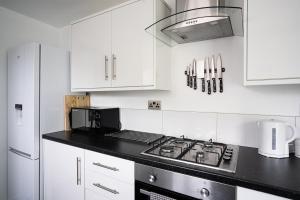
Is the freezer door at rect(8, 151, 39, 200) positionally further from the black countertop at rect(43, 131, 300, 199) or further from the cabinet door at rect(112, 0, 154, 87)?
the cabinet door at rect(112, 0, 154, 87)

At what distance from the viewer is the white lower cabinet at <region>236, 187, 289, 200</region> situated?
0.75m

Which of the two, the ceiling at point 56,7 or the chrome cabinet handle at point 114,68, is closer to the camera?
the chrome cabinet handle at point 114,68

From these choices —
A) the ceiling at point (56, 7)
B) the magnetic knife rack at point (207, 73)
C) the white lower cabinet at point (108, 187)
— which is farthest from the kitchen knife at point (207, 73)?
the ceiling at point (56, 7)

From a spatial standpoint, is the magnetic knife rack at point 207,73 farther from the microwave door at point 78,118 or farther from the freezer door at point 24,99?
the freezer door at point 24,99

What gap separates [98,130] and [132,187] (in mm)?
732

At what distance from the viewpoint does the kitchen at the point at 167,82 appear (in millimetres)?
942

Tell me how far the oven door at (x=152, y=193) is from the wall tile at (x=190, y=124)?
0.60 meters

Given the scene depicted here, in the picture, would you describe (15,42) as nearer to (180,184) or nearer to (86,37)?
(86,37)

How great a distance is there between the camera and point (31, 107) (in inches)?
66.3

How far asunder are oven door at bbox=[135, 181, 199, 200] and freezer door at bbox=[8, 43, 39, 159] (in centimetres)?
117

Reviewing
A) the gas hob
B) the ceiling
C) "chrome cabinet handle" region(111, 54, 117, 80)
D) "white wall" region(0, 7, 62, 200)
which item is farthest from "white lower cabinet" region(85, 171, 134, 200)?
the ceiling

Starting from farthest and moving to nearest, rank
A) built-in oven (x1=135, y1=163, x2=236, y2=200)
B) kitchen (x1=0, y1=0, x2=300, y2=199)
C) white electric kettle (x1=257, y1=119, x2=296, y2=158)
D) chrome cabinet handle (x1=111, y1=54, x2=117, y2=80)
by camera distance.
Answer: chrome cabinet handle (x1=111, y1=54, x2=117, y2=80), white electric kettle (x1=257, y1=119, x2=296, y2=158), kitchen (x1=0, y1=0, x2=300, y2=199), built-in oven (x1=135, y1=163, x2=236, y2=200)

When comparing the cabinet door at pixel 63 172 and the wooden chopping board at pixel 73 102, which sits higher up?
the wooden chopping board at pixel 73 102

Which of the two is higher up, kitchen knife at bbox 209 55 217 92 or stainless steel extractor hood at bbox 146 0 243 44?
stainless steel extractor hood at bbox 146 0 243 44
